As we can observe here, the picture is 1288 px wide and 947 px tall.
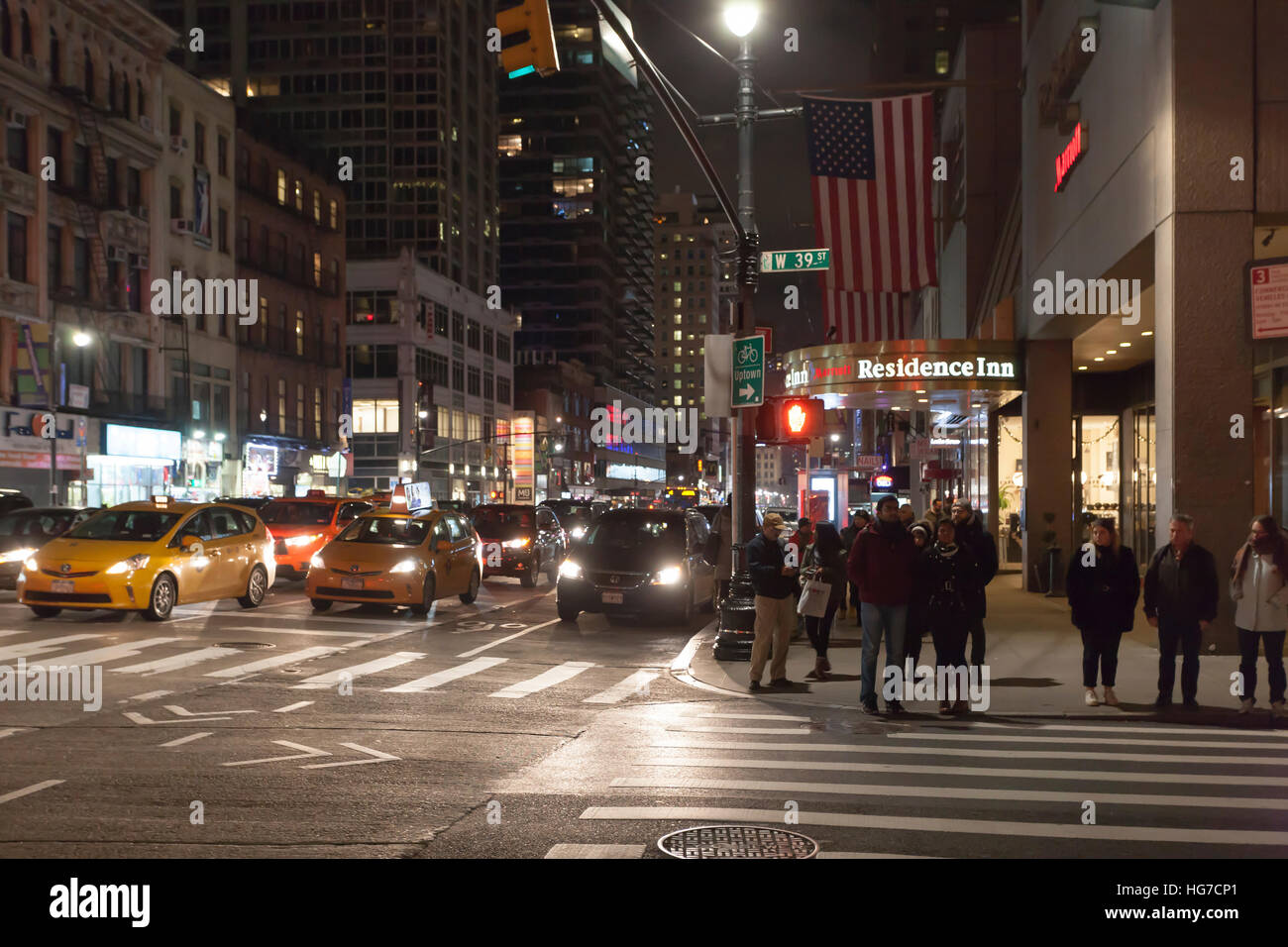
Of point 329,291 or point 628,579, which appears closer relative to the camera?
point 628,579

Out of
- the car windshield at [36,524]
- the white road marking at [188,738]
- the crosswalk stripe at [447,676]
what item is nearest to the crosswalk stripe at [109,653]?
the crosswalk stripe at [447,676]

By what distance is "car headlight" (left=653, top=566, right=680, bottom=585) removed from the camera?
1959cm

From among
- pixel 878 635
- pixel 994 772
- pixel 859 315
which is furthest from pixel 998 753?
pixel 859 315

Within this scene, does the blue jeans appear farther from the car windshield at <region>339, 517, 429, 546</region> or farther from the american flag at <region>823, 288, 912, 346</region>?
the american flag at <region>823, 288, 912, 346</region>

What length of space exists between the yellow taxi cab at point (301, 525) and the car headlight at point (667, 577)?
8.47 metres

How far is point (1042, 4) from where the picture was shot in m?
24.5

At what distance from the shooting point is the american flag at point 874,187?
21.1 meters

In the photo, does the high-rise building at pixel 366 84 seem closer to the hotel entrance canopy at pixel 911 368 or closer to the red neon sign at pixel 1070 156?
the hotel entrance canopy at pixel 911 368

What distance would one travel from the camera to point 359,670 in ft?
45.7

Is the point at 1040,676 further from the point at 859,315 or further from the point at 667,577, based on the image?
the point at 859,315

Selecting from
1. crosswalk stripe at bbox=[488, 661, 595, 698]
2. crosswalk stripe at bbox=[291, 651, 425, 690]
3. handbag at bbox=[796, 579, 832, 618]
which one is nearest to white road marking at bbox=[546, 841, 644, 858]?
crosswalk stripe at bbox=[488, 661, 595, 698]

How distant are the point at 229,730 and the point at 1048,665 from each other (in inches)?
379

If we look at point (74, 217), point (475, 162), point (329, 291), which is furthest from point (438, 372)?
point (74, 217)
